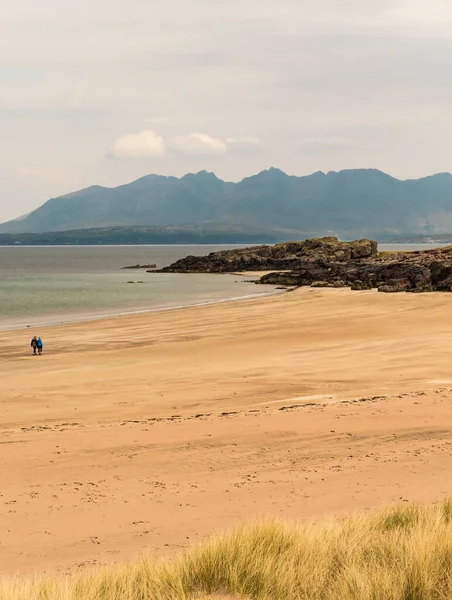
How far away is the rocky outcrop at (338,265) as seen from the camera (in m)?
65.0

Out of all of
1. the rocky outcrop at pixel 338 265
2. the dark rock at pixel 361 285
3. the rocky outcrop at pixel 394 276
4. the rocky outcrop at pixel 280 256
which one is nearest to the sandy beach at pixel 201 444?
the rocky outcrop at pixel 394 276

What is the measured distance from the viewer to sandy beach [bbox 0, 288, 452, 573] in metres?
9.02

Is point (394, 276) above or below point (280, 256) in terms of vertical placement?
below

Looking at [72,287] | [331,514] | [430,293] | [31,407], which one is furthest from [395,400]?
[72,287]

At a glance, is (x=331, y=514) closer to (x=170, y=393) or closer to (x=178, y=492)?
(x=178, y=492)

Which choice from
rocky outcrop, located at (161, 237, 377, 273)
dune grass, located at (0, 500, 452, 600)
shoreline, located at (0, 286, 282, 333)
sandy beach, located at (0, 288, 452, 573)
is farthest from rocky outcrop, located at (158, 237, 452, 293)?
dune grass, located at (0, 500, 452, 600)

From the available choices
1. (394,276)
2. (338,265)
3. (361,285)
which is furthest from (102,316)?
A: (338,265)

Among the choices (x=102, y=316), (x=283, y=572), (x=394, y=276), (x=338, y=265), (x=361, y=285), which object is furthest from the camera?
(x=338, y=265)

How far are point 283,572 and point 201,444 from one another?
608cm

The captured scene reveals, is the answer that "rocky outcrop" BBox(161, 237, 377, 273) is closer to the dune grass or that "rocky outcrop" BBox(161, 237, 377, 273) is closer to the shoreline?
the shoreline

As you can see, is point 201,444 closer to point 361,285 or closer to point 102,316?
point 102,316

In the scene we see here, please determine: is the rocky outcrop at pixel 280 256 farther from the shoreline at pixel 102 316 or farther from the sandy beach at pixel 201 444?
the sandy beach at pixel 201 444

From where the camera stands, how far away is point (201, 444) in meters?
12.6

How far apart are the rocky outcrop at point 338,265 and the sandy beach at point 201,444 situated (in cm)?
3784
